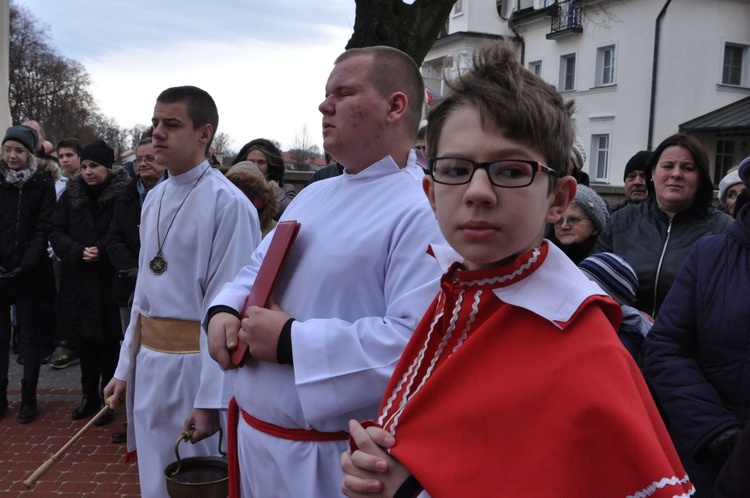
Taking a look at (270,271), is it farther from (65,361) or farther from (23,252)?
(65,361)

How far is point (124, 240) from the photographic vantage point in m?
5.47

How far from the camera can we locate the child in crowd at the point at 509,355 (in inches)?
43.9

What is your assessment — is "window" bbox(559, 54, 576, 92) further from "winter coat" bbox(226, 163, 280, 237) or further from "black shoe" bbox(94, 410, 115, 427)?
"black shoe" bbox(94, 410, 115, 427)

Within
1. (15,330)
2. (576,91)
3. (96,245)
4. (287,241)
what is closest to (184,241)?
(287,241)

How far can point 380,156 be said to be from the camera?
7.43 ft

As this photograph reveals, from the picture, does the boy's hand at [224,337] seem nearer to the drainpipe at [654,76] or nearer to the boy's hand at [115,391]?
the boy's hand at [115,391]

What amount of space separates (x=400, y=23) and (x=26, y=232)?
4.84 meters

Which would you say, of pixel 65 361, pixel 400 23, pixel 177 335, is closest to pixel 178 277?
pixel 177 335

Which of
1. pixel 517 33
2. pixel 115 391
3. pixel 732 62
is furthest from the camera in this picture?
pixel 517 33

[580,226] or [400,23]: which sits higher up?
[400,23]

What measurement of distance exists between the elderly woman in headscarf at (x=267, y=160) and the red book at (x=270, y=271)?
13.3 ft

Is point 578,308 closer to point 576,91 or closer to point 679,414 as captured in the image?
point 679,414

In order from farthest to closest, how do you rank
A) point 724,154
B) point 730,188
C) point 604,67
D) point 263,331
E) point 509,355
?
point 604,67
point 724,154
point 730,188
point 263,331
point 509,355

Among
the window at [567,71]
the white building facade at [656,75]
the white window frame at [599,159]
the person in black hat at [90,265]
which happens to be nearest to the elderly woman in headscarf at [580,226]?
the person in black hat at [90,265]
